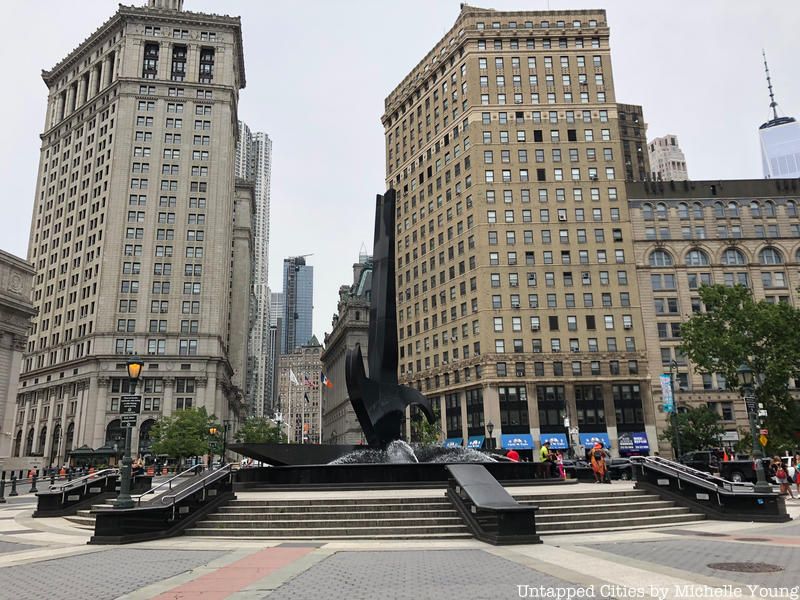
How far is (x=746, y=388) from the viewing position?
75.7ft

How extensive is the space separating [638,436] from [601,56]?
51270 millimetres

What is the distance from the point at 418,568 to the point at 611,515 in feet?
27.9

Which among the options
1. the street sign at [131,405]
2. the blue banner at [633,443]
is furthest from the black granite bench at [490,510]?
the blue banner at [633,443]

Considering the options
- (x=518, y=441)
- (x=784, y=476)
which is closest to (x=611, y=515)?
(x=784, y=476)

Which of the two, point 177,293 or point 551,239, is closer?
point 551,239

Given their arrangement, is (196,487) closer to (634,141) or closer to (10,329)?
(10,329)

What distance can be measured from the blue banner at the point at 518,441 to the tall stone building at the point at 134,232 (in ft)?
161

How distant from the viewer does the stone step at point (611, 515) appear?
52.3 feet

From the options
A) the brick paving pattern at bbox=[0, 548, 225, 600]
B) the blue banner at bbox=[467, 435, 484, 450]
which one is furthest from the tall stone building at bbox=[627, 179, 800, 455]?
the brick paving pattern at bbox=[0, 548, 225, 600]

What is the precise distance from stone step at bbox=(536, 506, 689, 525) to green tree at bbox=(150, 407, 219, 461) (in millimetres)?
66703

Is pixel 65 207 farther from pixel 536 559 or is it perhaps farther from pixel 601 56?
pixel 536 559

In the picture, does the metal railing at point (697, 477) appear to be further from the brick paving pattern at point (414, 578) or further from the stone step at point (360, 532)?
the brick paving pattern at point (414, 578)

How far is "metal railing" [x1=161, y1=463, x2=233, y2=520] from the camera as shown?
16297 mm

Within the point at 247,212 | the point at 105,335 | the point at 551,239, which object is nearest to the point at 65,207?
the point at 105,335
